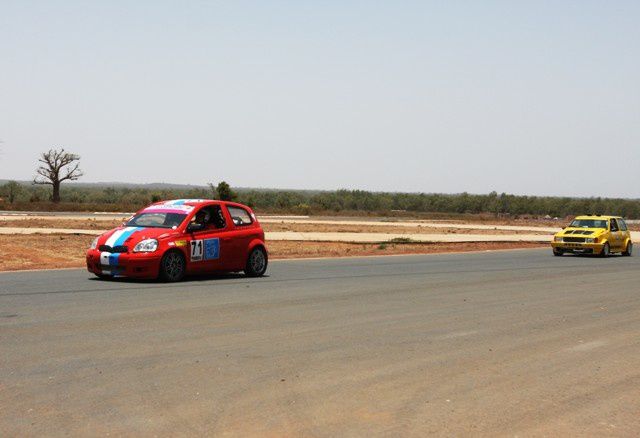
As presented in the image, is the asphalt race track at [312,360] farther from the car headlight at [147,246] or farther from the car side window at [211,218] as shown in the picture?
the car side window at [211,218]

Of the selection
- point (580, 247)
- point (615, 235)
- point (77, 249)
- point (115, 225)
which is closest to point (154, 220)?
point (77, 249)

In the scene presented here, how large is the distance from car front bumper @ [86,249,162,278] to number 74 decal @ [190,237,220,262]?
978 mm

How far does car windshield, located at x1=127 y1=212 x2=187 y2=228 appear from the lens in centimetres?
1880

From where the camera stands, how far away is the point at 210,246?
19.1 m

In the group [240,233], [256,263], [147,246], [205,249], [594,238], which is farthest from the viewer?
[594,238]

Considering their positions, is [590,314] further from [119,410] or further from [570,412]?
[119,410]

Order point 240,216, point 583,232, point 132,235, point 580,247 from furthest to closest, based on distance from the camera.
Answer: point 583,232 → point 580,247 → point 240,216 → point 132,235

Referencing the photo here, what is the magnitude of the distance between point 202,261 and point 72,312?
19.6ft

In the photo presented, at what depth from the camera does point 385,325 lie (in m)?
12.5

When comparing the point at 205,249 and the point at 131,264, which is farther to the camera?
the point at 205,249

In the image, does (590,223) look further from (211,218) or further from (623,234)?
(211,218)

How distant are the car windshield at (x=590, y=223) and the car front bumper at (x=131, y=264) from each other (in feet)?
67.3

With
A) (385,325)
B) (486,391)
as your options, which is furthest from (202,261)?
(486,391)

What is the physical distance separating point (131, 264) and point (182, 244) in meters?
1.16
